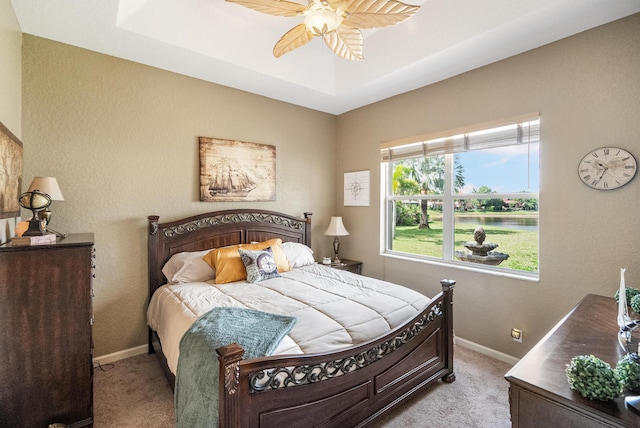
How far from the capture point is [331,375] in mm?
1596

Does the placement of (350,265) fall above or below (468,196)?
below

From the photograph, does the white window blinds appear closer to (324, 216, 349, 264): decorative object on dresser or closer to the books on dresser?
(324, 216, 349, 264): decorative object on dresser

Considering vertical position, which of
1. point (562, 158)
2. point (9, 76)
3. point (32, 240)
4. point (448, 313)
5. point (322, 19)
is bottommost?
point (448, 313)

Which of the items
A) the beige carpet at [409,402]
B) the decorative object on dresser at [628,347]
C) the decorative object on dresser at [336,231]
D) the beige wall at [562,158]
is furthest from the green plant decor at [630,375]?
the decorative object on dresser at [336,231]

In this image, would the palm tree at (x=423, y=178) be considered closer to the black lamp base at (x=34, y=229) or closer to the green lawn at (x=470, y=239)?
the green lawn at (x=470, y=239)

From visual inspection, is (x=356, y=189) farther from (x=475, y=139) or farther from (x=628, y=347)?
(x=628, y=347)

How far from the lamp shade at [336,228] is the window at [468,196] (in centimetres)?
56

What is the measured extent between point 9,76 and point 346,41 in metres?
2.33

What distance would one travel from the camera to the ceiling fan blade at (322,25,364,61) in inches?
80.0

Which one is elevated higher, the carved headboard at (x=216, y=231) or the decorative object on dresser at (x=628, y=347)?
the carved headboard at (x=216, y=231)

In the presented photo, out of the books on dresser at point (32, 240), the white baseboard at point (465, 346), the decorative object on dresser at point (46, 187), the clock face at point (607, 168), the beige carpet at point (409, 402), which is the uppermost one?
the clock face at point (607, 168)

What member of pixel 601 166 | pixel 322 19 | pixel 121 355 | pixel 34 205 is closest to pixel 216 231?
pixel 121 355

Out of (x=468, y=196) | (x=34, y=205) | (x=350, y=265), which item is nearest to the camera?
(x=34, y=205)

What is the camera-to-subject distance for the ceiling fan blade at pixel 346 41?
6.67ft
